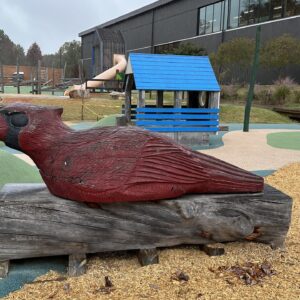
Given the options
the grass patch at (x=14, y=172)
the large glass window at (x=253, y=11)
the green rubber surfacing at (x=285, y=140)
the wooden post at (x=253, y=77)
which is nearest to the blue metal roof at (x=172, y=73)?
the green rubber surfacing at (x=285, y=140)

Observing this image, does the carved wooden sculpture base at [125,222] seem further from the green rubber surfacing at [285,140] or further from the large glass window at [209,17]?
the large glass window at [209,17]

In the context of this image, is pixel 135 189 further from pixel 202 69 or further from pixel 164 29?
pixel 164 29

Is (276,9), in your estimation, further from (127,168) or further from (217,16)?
(127,168)

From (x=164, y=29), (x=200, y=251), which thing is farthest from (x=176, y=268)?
(x=164, y=29)

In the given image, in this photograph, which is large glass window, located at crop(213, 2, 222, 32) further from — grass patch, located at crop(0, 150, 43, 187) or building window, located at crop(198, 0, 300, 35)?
grass patch, located at crop(0, 150, 43, 187)

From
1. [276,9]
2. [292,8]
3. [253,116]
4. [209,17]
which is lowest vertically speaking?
[253,116]

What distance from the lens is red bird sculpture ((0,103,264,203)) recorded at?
259 centimetres

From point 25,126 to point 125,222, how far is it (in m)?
0.99

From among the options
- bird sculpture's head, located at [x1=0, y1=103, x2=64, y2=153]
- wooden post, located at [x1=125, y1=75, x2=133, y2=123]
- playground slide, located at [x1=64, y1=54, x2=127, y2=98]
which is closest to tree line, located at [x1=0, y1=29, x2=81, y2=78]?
playground slide, located at [x1=64, y1=54, x2=127, y2=98]

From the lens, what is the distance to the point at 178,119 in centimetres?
920

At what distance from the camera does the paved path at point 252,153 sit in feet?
23.4

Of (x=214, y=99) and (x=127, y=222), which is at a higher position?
(x=214, y=99)

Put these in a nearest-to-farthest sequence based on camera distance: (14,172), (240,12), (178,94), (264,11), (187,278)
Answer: (187,278) → (14,172) → (178,94) → (264,11) → (240,12)

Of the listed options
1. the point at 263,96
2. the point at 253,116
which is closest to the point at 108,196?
the point at 253,116
